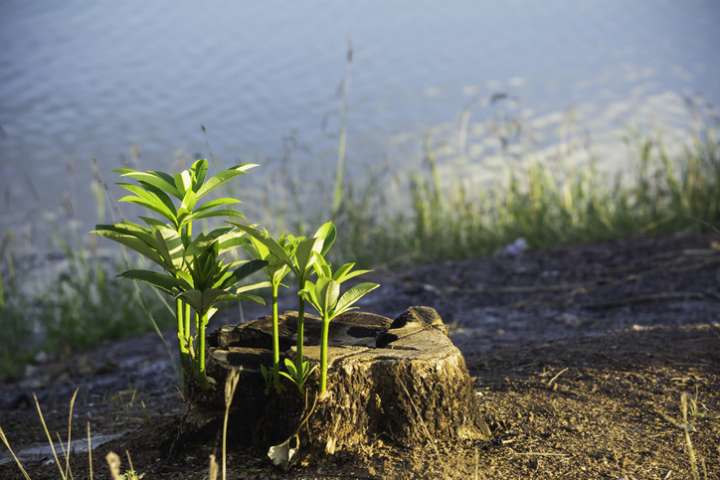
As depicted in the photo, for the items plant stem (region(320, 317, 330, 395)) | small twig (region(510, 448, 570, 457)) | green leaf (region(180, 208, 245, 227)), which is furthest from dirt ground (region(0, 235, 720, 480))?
green leaf (region(180, 208, 245, 227))

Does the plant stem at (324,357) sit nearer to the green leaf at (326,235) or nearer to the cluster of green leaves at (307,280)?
the cluster of green leaves at (307,280)

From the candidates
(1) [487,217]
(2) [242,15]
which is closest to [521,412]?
(1) [487,217]

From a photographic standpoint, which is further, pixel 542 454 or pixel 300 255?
pixel 542 454

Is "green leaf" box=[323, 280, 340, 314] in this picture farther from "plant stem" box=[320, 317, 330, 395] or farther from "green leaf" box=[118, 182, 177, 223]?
"green leaf" box=[118, 182, 177, 223]

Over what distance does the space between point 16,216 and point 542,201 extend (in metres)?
4.39

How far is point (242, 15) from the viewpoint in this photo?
1244 centimetres

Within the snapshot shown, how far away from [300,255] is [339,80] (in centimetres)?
787

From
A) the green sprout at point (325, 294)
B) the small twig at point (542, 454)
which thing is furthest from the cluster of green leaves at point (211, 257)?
the small twig at point (542, 454)

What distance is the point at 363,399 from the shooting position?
1892 millimetres

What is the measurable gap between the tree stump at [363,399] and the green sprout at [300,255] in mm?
48

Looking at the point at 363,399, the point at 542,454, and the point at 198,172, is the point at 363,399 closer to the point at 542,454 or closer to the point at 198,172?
the point at 542,454

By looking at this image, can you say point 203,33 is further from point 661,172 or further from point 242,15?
point 661,172

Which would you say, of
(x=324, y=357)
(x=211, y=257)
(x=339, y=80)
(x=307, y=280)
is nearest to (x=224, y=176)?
(x=211, y=257)

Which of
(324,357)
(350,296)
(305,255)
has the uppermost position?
(305,255)
